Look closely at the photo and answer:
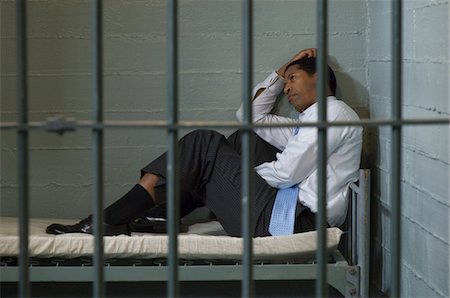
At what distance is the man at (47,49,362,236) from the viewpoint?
165 inches

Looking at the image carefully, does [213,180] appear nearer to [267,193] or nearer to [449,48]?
[267,193]

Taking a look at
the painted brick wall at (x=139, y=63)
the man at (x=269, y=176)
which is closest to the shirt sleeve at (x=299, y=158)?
the man at (x=269, y=176)

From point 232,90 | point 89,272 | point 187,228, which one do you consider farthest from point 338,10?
point 89,272

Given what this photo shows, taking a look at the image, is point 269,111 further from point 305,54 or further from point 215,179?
point 215,179

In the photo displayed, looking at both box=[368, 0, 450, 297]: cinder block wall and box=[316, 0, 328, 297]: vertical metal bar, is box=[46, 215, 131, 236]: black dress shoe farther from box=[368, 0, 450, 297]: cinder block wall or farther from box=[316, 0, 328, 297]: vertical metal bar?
box=[316, 0, 328, 297]: vertical metal bar

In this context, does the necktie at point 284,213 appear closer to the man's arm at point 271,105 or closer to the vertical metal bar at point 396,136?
the man's arm at point 271,105

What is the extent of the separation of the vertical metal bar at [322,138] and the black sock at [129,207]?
2.59 meters

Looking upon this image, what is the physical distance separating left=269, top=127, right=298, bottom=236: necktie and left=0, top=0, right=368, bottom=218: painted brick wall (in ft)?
2.29

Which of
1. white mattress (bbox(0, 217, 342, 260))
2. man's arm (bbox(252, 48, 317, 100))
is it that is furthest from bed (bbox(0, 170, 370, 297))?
man's arm (bbox(252, 48, 317, 100))

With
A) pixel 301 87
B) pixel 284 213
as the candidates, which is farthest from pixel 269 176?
pixel 301 87

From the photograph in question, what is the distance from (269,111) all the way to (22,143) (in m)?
3.07

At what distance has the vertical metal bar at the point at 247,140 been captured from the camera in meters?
1.76

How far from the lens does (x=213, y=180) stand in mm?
4383

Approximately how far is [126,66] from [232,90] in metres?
0.53
